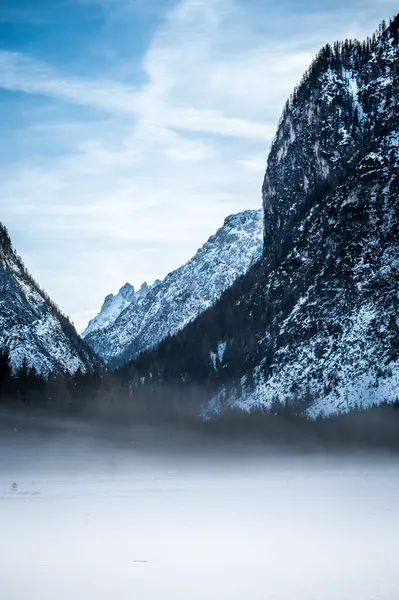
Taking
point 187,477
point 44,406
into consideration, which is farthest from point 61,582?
point 44,406

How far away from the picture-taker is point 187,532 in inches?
Answer: 1740

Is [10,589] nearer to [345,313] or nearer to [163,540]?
[163,540]

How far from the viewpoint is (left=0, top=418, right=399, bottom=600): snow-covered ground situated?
30516 millimetres

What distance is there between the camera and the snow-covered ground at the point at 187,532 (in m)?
30.5

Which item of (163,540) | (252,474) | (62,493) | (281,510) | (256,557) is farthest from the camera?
(252,474)

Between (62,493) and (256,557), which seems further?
(62,493)

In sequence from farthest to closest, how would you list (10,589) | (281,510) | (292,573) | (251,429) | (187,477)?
(251,429) → (187,477) → (281,510) → (292,573) → (10,589)

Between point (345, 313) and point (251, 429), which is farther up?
point (345, 313)

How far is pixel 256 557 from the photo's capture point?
37188 mm

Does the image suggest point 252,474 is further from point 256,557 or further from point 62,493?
point 256,557

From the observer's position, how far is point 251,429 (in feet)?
598

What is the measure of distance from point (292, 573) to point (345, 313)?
169m

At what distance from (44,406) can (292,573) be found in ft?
368

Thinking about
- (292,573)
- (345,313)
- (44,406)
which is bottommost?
(292,573)
